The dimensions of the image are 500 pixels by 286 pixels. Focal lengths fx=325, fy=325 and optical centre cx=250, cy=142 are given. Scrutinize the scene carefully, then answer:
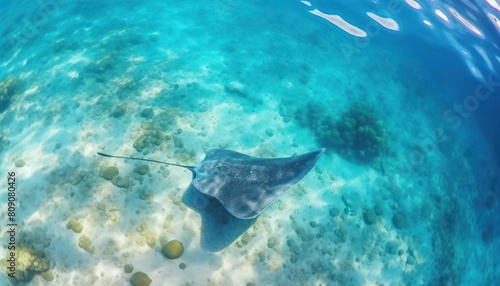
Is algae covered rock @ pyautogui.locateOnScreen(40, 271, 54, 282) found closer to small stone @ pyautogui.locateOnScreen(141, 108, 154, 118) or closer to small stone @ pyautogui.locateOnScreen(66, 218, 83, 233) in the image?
small stone @ pyautogui.locateOnScreen(66, 218, 83, 233)

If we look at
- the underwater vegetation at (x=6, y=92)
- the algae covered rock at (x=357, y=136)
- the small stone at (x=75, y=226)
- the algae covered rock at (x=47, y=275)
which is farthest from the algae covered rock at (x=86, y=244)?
the algae covered rock at (x=357, y=136)

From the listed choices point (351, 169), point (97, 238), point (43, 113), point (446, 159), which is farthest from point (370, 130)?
point (43, 113)

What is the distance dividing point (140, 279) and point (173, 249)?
0.85 metres

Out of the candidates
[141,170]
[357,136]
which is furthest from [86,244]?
[357,136]

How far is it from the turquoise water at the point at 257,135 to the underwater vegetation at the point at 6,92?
0.07 m

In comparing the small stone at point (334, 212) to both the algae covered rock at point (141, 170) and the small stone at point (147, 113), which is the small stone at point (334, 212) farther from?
the small stone at point (147, 113)

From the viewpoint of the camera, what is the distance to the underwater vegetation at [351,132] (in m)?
10.8

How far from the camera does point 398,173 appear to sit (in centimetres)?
1141

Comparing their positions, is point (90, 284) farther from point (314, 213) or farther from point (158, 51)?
point (158, 51)

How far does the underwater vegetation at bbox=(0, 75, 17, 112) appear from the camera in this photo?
1134cm

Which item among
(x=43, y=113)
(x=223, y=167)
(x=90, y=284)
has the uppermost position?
(x=223, y=167)

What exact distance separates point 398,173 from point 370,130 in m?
1.92

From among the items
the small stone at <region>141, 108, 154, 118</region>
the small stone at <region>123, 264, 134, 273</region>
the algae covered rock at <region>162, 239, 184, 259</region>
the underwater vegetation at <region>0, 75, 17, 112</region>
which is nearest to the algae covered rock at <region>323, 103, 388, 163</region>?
the small stone at <region>141, 108, 154, 118</region>

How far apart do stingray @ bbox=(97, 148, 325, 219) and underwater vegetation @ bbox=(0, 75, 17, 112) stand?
7.16m
